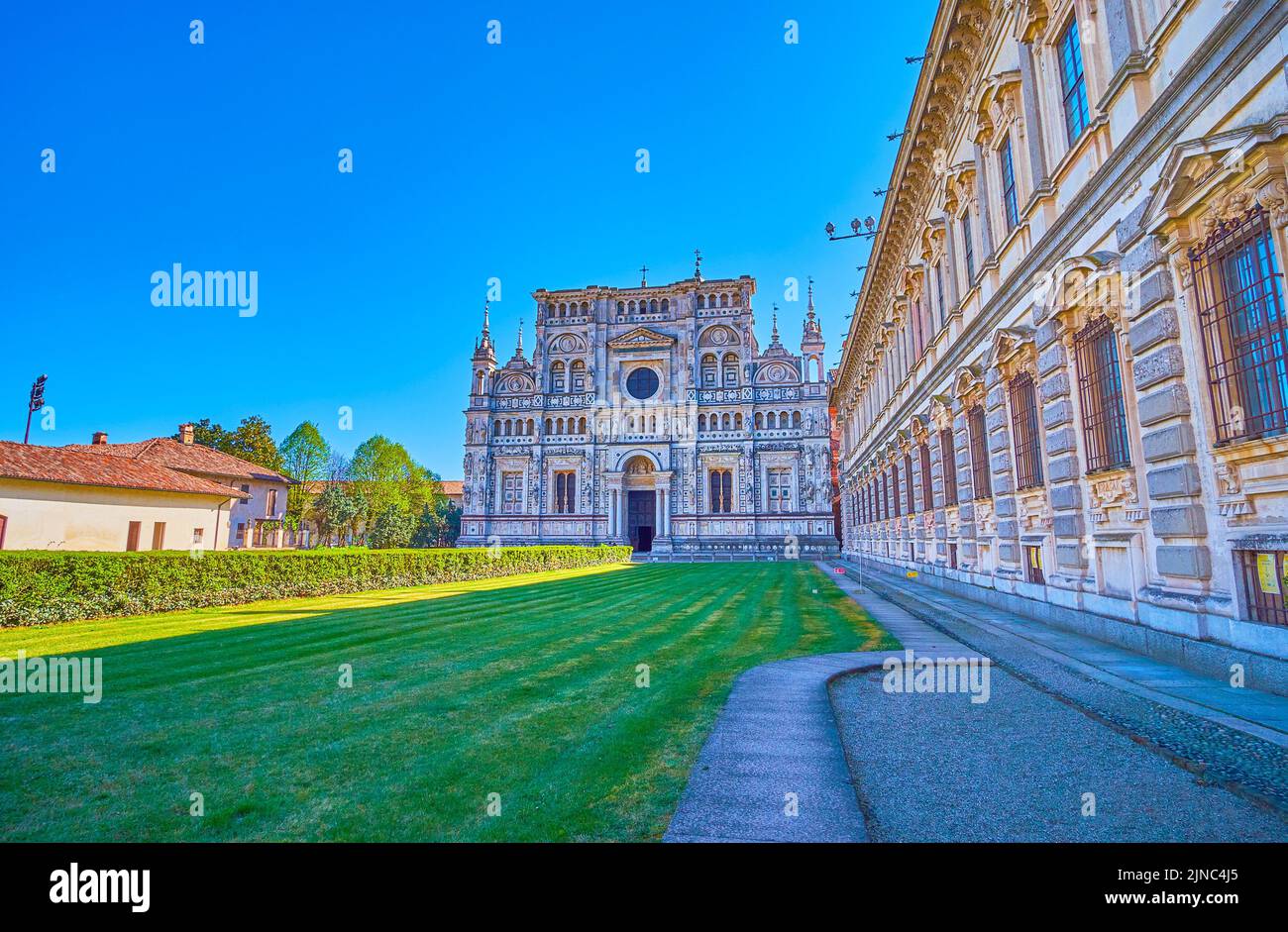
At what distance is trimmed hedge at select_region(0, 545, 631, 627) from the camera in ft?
39.3

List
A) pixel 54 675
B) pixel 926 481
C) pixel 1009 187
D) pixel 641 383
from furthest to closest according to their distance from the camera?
1. pixel 641 383
2. pixel 926 481
3. pixel 1009 187
4. pixel 54 675

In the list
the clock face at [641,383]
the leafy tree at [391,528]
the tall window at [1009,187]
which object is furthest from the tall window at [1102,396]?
the clock face at [641,383]

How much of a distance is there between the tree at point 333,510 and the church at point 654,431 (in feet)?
30.4

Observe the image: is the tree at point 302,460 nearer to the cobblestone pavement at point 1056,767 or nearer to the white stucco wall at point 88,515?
the white stucco wall at point 88,515

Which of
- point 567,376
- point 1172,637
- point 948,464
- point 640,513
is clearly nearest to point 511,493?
point 640,513

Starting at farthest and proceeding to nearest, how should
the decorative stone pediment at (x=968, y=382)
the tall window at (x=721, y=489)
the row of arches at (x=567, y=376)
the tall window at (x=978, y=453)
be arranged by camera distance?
the row of arches at (x=567, y=376) → the tall window at (x=721, y=489) → the tall window at (x=978, y=453) → the decorative stone pediment at (x=968, y=382)

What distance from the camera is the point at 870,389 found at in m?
29.8

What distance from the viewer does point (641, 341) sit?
177 feet

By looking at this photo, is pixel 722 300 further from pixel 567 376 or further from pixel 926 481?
pixel 926 481

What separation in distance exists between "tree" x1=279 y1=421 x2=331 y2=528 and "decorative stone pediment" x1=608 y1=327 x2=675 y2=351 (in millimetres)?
27028

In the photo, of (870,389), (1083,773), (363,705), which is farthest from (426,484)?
(1083,773)

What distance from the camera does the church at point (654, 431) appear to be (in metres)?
49.3

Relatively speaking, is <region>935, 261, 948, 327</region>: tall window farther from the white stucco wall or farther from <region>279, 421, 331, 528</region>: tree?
<region>279, 421, 331, 528</region>: tree

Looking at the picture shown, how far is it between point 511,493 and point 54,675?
45.7 meters
